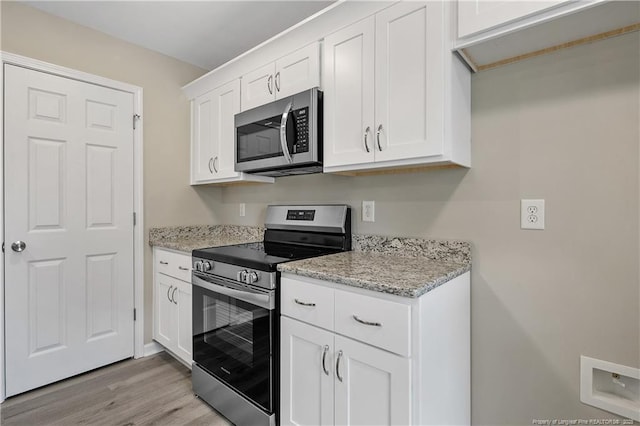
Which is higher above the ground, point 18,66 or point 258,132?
point 18,66

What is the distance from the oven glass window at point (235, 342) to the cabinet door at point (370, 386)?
1.32 feet

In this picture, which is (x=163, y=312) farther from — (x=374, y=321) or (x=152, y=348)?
(x=374, y=321)

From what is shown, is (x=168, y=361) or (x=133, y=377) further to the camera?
(x=168, y=361)

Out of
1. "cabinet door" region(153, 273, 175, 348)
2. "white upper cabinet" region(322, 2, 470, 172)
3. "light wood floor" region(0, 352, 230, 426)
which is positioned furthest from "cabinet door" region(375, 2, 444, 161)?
"cabinet door" region(153, 273, 175, 348)

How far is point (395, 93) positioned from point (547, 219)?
85cm

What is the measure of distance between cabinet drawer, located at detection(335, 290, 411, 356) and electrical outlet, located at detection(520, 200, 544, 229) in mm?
750

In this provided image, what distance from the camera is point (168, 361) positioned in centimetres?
250

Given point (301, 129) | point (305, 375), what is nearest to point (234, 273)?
point (305, 375)

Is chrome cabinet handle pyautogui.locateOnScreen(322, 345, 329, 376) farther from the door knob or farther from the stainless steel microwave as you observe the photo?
the door knob

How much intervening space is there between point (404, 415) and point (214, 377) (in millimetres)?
1194

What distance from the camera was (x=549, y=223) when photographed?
4.52 feet

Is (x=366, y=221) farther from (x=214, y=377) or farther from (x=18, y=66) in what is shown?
(x=18, y=66)

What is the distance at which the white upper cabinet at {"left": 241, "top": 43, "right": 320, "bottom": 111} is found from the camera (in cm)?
179

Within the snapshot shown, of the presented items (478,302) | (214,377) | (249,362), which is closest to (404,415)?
(478,302)
